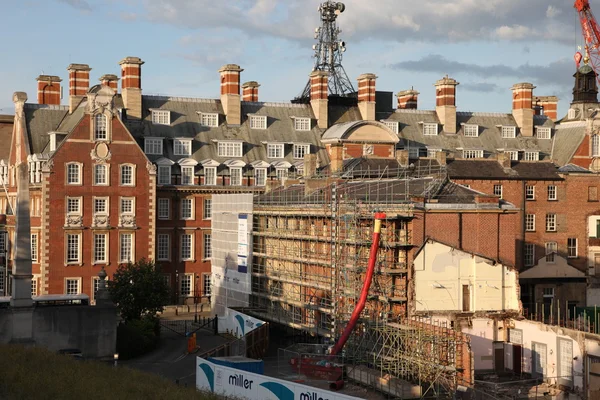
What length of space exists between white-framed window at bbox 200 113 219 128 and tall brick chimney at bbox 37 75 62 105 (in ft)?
38.1

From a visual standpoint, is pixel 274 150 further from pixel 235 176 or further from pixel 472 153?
pixel 472 153

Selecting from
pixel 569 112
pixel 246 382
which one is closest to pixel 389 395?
pixel 246 382

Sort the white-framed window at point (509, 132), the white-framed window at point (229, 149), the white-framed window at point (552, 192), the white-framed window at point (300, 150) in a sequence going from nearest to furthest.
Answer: the white-framed window at point (552, 192) < the white-framed window at point (229, 149) < the white-framed window at point (300, 150) < the white-framed window at point (509, 132)

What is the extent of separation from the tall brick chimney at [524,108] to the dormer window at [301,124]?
18586 millimetres

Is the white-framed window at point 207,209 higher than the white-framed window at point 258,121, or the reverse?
the white-framed window at point 258,121

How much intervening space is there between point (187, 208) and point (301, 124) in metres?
12.7

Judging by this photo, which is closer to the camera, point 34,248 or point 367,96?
point 34,248

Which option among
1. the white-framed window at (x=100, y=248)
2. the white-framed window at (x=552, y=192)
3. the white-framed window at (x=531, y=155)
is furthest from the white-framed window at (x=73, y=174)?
the white-framed window at (x=531, y=155)

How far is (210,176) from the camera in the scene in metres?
82.7

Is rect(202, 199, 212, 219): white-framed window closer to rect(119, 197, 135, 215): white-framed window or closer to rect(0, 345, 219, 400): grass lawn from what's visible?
rect(119, 197, 135, 215): white-framed window

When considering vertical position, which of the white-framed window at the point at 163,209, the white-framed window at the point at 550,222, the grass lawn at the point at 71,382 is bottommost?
the grass lawn at the point at 71,382

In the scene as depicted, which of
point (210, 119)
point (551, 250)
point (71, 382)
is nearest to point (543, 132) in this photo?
point (551, 250)

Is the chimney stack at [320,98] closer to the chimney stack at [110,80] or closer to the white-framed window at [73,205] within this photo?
the chimney stack at [110,80]

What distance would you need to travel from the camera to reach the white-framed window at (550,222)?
78062 mm
